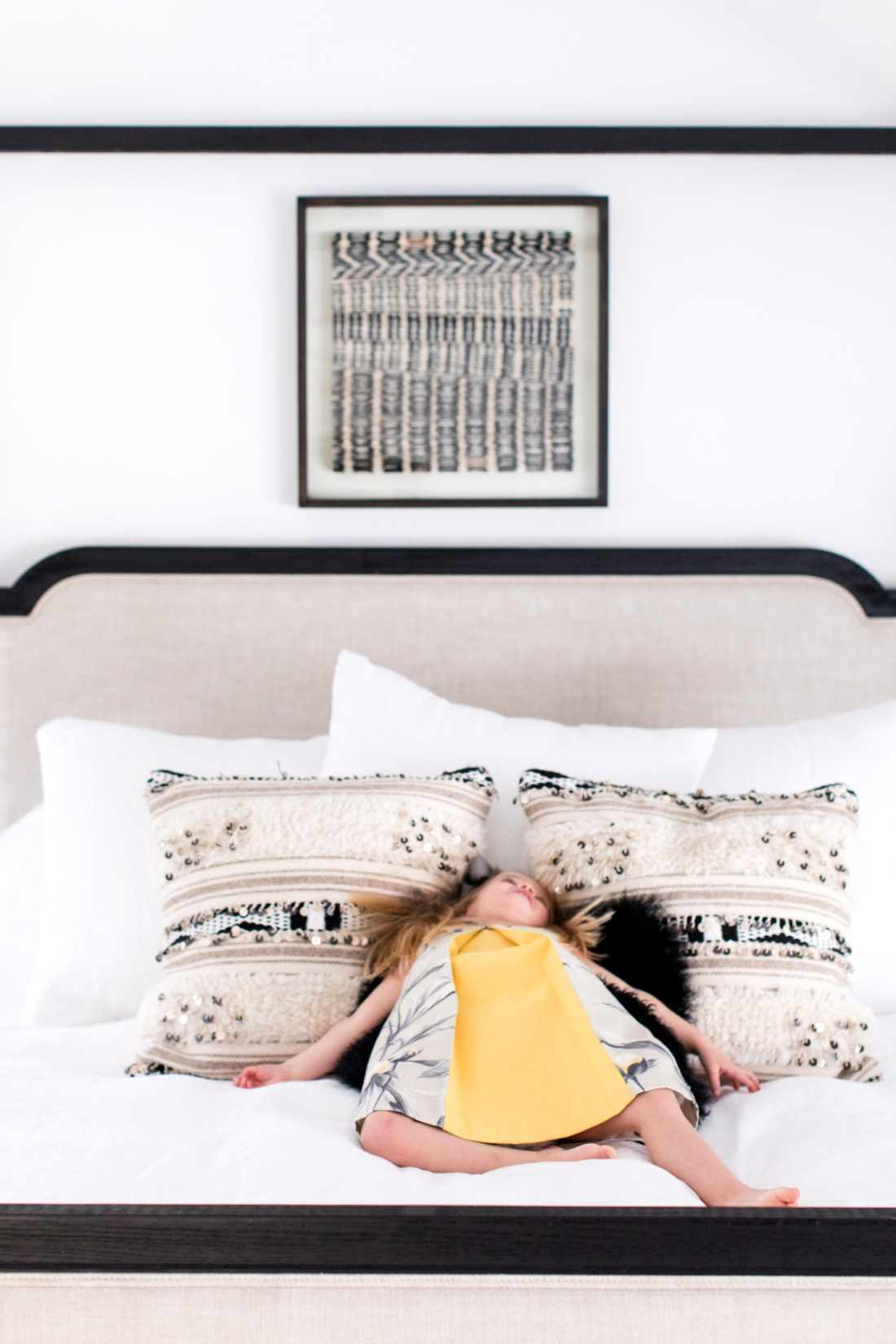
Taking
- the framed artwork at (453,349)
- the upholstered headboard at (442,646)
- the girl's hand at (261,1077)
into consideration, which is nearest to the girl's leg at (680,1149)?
the girl's hand at (261,1077)

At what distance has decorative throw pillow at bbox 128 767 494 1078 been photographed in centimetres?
111

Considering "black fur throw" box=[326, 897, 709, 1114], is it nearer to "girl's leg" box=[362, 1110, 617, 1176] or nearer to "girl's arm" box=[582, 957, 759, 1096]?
"girl's arm" box=[582, 957, 759, 1096]

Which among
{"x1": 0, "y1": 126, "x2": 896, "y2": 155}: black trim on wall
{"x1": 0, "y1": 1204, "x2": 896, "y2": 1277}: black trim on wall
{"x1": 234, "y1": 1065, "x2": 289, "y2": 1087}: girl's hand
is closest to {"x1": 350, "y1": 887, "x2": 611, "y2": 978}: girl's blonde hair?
{"x1": 234, "y1": 1065, "x2": 289, "y2": 1087}: girl's hand

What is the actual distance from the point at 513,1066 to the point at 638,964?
259 mm

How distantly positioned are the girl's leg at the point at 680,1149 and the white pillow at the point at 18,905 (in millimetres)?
892

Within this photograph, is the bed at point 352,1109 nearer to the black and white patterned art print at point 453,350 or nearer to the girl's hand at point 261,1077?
the girl's hand at point 261,1077

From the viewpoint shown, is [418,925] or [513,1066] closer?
[513,1066]

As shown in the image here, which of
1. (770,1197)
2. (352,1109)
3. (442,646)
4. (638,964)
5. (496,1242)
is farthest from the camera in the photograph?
(442,646)

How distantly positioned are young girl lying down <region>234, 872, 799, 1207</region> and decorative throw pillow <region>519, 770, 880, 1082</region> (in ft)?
0.24

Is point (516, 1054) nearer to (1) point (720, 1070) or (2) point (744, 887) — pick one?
(1) point (720, 1070)

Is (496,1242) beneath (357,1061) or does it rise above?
above

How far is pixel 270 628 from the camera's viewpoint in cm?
171

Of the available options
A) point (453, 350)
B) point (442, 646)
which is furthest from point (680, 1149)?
point (453, 350)

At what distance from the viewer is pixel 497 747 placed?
1.40m
